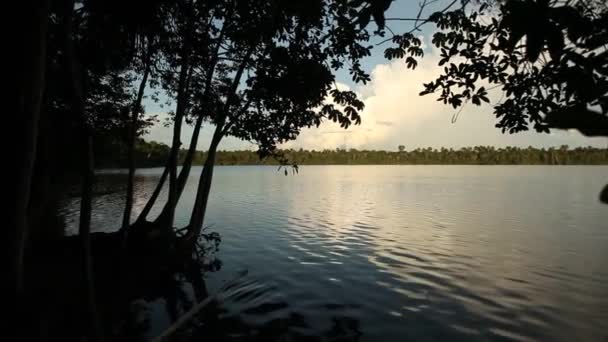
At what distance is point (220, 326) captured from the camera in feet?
29.0

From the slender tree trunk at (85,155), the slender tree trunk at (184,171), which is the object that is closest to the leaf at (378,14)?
the slender tree trunk at (85,155)

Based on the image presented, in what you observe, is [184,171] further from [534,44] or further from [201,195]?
[534,44]

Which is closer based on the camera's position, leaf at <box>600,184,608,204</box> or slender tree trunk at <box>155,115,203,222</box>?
leaf at <box>600,184,608,204</box>

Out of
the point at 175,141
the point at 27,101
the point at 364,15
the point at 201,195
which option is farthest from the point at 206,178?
the point at 364,15

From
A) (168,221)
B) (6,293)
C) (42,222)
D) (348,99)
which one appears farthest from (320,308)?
(42,222)

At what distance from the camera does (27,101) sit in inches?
150

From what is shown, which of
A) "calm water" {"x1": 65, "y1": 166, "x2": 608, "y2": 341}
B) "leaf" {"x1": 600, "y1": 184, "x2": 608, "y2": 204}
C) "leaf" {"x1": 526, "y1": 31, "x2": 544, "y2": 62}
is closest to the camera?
"leaf" {"x1": 600, "y1": 184, "x2": 608, "y2": 204}

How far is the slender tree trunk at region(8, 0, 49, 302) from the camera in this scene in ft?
12.2

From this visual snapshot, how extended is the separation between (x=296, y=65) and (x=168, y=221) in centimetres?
810

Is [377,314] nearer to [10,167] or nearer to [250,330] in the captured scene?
[250,330]

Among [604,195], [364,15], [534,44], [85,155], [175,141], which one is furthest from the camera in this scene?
[175,141]

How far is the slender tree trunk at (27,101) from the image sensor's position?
371cm

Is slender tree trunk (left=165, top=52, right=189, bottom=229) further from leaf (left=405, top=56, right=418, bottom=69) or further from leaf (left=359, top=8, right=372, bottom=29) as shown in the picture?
leaf (left=359, top=8, right=372, bottom=29)

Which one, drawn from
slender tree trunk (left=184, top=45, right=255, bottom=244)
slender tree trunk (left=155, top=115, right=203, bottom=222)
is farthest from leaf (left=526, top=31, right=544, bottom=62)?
slender tree trunk (left=155, top=115, right=203, bottom=222)
